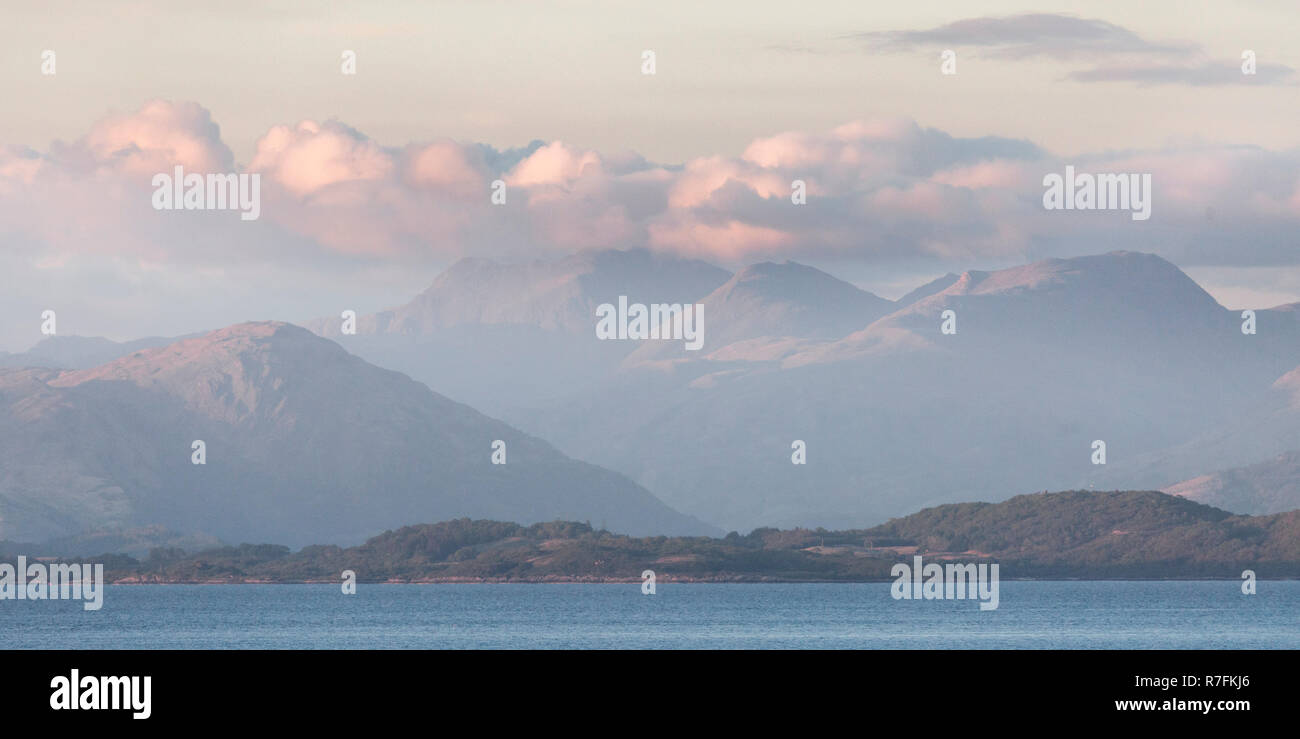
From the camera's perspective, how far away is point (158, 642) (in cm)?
18150

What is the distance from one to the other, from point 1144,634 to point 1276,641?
45.5 ft
